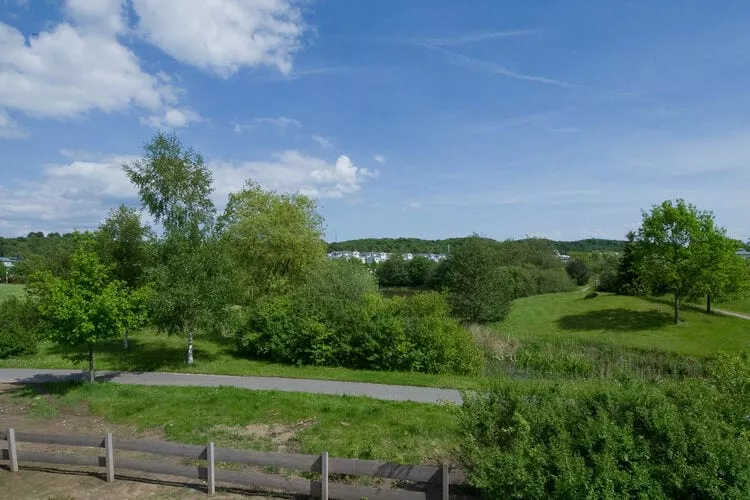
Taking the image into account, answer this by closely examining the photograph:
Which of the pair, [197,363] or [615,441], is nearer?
[615,441]

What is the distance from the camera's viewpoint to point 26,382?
16.5 m

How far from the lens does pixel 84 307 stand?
1462 centimetres

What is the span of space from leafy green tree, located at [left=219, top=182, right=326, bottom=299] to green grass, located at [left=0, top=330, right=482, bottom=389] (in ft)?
14.0

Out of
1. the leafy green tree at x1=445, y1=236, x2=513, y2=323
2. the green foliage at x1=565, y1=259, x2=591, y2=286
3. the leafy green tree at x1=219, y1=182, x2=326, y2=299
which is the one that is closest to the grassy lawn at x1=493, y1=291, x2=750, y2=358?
the leafy green tree at x1=445, y1=236, x2=513, y2=323

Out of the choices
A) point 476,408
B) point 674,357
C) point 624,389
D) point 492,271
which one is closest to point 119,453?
point 476,408

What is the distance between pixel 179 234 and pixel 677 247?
31.1 metres

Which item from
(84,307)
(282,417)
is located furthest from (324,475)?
(84,307)

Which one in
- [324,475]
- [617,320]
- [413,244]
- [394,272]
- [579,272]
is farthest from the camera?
[413,244]

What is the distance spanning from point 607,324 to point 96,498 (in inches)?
1358

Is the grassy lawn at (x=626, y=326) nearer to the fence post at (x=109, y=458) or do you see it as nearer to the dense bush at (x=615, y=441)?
the dense bush at (x=615, y=441)

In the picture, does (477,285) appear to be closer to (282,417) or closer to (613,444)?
(282,417)

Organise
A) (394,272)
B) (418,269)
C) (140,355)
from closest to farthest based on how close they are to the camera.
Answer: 1. (140,355)
2. (418,269)
3. (394,272)

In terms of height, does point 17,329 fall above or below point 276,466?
above

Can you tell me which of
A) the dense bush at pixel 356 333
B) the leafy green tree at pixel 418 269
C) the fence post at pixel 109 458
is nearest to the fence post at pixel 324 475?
the fence post at pixel 109 458
